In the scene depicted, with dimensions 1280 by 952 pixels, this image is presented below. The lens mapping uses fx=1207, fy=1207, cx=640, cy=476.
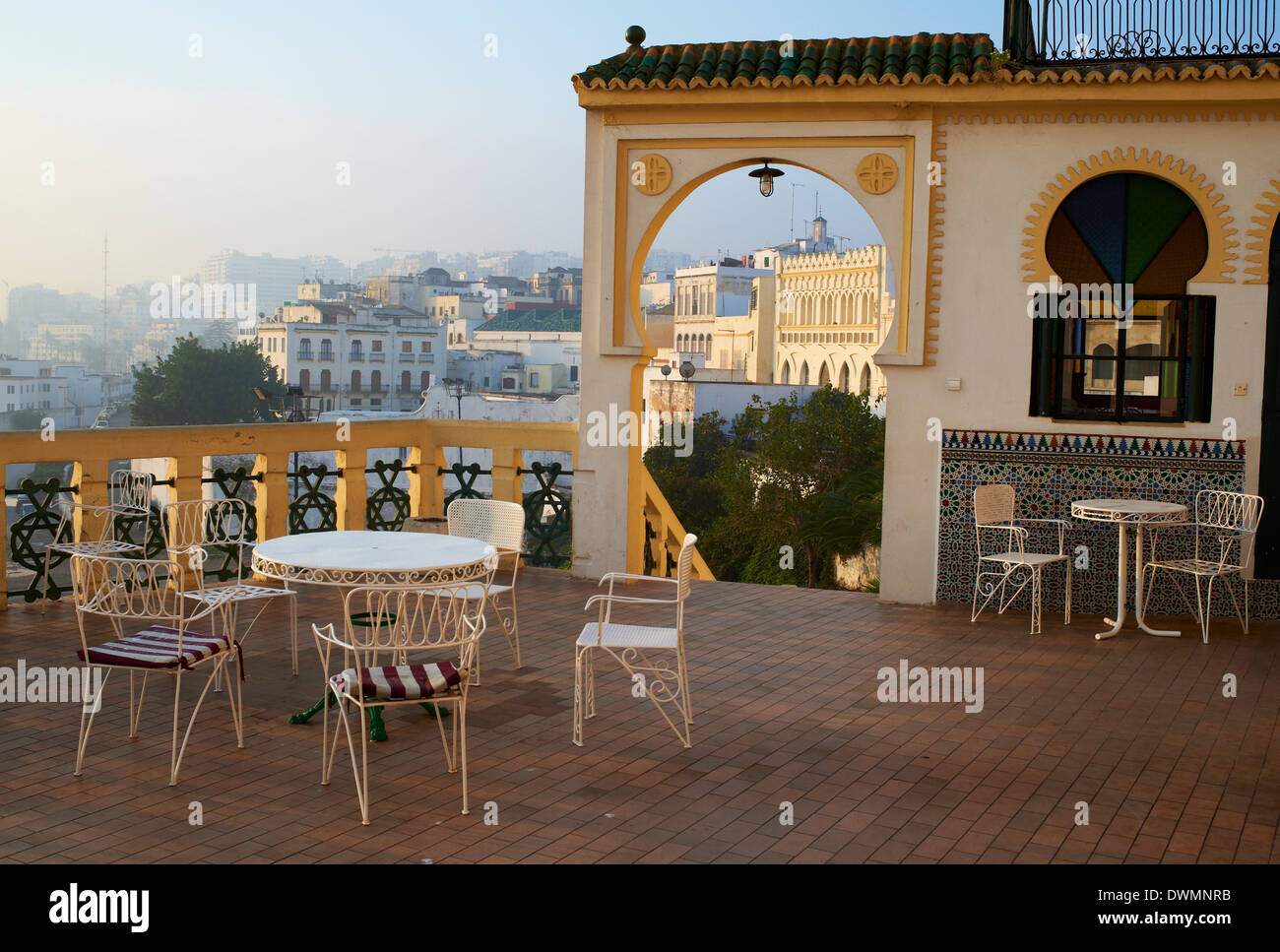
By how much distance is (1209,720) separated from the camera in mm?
7141

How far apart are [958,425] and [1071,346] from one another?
1151mm

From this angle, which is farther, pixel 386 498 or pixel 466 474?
pixel 466 474

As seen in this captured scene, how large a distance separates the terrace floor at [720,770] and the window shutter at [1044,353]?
245 centimetres

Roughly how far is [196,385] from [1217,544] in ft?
238

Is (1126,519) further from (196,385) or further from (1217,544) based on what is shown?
(196,385)

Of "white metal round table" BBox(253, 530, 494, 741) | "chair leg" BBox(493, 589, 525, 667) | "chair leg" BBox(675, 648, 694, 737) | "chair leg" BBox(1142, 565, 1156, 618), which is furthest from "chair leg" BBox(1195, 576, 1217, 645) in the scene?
"white metal round table" BBox(253, 530, 494, 741)

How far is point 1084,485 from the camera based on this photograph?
1026cm

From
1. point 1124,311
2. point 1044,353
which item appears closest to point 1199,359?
point 1124,311

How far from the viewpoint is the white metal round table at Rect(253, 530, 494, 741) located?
6078mm

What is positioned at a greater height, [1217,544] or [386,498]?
[386,498]

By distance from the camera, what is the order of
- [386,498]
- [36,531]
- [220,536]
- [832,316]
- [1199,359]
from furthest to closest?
1. [832,316]
2. [386,498]
3. [1199,359]
4. [36,531]
5. [220,536]

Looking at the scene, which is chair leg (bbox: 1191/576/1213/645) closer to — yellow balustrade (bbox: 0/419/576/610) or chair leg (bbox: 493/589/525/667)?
chair leg (bbox: 493/589/525/667)

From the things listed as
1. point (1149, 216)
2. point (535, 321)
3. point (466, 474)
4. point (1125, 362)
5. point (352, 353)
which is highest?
point (535, 321)

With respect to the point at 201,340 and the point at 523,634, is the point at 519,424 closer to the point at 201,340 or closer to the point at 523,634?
the point at 523,634
